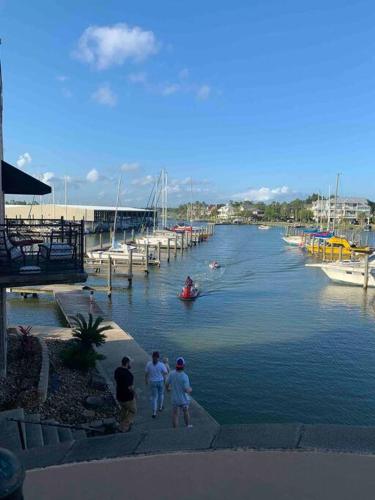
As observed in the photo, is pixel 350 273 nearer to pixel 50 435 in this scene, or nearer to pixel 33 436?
pixel 50 435

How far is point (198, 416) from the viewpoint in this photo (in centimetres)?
1212

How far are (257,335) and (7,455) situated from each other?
2109cm

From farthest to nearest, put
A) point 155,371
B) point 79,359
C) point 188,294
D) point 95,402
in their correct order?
point 188,294, point 79,359, point 95,402, point 155,371

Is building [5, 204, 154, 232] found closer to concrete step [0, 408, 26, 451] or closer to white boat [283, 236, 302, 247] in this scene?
white boat [283, 236, 302, 247]

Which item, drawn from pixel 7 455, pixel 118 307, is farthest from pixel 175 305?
pixel 7 455

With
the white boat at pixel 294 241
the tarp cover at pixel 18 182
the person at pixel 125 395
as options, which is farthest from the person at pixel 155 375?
the white boat at pixel 294 241

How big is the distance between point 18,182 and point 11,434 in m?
6.73

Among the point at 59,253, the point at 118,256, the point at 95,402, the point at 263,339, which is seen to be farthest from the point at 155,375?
the point at 118,256

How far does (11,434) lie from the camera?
342 inches

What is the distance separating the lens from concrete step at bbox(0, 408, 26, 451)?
326 inches

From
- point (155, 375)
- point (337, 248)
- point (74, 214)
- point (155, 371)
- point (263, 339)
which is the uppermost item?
point (74, 214)

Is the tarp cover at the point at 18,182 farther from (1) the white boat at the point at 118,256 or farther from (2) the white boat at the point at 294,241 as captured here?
(2) the white boat at the point at 294,241

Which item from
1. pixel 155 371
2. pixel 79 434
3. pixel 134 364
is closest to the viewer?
pixel 79 434

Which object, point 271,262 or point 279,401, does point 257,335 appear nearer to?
point 279,401
